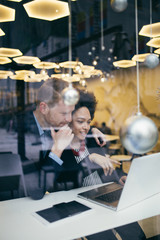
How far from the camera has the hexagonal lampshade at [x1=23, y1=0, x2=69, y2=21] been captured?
2.67 metres

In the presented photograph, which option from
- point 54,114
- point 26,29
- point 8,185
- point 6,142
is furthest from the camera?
point 6,142

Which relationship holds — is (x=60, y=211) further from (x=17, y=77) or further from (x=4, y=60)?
(x=17, y=77)

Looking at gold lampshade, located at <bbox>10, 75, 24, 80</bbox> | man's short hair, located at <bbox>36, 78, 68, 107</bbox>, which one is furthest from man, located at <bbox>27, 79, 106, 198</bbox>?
gold lampshade, located at <bbox>10, 75, 24, 80</bbox>

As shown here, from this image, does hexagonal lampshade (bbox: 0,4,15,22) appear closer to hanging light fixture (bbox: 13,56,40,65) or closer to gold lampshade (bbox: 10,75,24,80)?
hanging light fixture (bbox: 13,56,40,65)

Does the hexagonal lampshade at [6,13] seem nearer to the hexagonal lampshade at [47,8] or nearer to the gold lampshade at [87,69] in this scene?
the hexagonal lampshade at [47,8]

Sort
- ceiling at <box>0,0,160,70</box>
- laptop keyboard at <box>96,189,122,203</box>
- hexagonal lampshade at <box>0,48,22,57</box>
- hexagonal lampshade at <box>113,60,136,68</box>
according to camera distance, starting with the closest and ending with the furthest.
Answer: laptop keyboard at <box>96,189,122,203</box>
hexagonal lampshade at <box>0,48,22,57</box>
ceiling at <box>0,0,160,70</box>
hexagonal lampshade at <box>113,60,136,68</box>

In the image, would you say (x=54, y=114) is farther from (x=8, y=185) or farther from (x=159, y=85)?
(x=159, y=85)

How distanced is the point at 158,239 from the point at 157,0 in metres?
4.58

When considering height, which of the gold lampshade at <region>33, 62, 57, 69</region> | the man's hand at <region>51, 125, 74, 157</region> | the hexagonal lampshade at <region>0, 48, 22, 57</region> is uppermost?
the hexagonal lampshade at <region>0, 48, 22, 57</region>

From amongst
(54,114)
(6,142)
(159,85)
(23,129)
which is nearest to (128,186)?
(54,114)

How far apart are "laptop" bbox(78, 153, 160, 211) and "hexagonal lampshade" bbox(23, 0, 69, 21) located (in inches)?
79.4

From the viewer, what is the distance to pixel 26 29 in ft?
17.1

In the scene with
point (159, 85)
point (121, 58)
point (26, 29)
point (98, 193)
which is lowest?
point (98, 193)

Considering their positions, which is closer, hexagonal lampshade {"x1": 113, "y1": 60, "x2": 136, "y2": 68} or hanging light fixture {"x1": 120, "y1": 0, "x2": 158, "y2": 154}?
hanging light fixture {"x1": 120, "y1": 0, "x2": 158, "y2": 154}
